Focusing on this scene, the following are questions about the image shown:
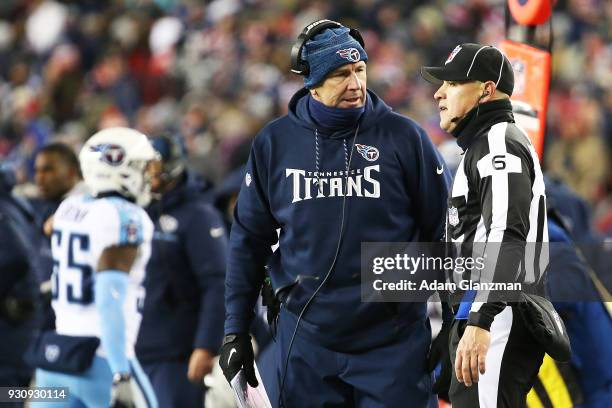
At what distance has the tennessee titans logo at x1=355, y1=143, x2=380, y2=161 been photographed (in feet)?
16.3

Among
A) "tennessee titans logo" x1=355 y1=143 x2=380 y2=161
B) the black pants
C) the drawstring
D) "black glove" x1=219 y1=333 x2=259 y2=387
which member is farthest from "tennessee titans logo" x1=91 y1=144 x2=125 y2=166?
the black pants

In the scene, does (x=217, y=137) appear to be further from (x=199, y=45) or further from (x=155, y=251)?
(x=155, y=251)

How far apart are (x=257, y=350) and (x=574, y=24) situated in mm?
9680

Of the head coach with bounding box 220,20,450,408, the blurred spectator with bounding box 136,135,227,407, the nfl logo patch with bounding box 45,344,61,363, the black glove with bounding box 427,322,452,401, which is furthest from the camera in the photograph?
the blurred spectator with bounding box 136,135,227,407

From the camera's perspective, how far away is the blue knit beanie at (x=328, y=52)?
16.3ft

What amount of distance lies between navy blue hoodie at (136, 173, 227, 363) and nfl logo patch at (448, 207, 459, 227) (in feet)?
8.50

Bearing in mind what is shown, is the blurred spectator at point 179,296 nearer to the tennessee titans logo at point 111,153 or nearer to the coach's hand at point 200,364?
Answer: the coach's hand at point 200,364

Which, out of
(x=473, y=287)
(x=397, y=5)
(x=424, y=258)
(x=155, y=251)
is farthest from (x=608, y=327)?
(x=397, y=5)

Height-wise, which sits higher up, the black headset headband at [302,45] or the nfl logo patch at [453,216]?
the black headset headband at [302,45]

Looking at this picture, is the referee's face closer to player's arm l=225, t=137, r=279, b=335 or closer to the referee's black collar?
the referee's black collar

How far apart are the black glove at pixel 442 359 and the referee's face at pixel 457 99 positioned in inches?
31.2

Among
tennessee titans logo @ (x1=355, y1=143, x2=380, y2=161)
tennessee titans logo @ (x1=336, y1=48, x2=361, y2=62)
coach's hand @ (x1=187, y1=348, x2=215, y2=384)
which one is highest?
tennessee titans logo @ (x1=336, y1=48, x2=361, y2=62)

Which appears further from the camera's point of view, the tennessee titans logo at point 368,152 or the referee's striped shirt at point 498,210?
the tennessee titans logo at point 368,152

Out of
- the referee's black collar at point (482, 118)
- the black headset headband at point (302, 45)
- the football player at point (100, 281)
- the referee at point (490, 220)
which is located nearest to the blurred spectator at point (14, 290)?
the football player at point (100, 281)
